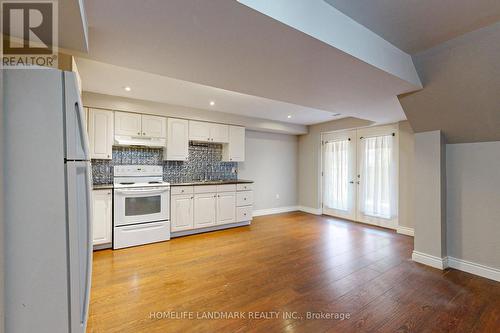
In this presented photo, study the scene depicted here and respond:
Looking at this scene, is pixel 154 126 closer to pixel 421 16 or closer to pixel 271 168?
pixel 271 168

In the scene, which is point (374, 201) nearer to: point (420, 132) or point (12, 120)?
point (420, 132)

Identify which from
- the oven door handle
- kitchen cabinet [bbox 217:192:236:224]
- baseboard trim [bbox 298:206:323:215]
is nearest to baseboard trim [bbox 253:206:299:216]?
baseboard trim [bbox 298:206:323:215]

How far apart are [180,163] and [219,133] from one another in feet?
3.42

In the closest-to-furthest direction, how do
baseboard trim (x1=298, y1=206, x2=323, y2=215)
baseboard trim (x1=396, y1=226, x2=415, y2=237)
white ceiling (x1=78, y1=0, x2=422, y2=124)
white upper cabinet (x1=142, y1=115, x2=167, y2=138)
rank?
white ceiling (x1=78, y1=0, x2=422, y2=124), white upper cabinet (x1=142, y1=115, x2=167, y2=138), baseboard trim (x1=396, y1=226, x2=415, y2=237), baseboard trim (x1=298, y1=206, x2=323, y2=215)

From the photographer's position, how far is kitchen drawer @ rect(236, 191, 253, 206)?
4777 mm

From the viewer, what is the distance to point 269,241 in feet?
12.7

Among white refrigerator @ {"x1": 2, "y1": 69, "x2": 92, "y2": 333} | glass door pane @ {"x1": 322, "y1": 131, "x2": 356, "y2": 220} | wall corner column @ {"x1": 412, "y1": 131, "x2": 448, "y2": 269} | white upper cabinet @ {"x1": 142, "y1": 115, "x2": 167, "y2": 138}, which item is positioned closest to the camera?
white refrigerator @ {"x1": 2, "y1": 69, "x2": 92, "y2": 333}

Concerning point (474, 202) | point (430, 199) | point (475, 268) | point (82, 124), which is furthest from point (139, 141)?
point (475, 268)

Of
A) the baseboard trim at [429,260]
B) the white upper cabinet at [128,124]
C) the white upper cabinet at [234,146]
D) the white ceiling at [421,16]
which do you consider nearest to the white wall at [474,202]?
the baseboard trim at [429,260]

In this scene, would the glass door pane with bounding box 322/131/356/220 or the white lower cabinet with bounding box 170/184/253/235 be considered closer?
the white lower cabinet with bounding box 170/184/253/235

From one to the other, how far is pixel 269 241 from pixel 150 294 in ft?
6.89

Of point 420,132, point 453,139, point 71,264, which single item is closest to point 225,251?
point 71,264

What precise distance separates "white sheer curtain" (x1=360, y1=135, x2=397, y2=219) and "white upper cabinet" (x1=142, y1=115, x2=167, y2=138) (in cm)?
429

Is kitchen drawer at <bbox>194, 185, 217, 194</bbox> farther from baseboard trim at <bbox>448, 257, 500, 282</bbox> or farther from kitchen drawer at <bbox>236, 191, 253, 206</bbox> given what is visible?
baseboard trim at <bbox>448, 257, 500, 282</bbox>
